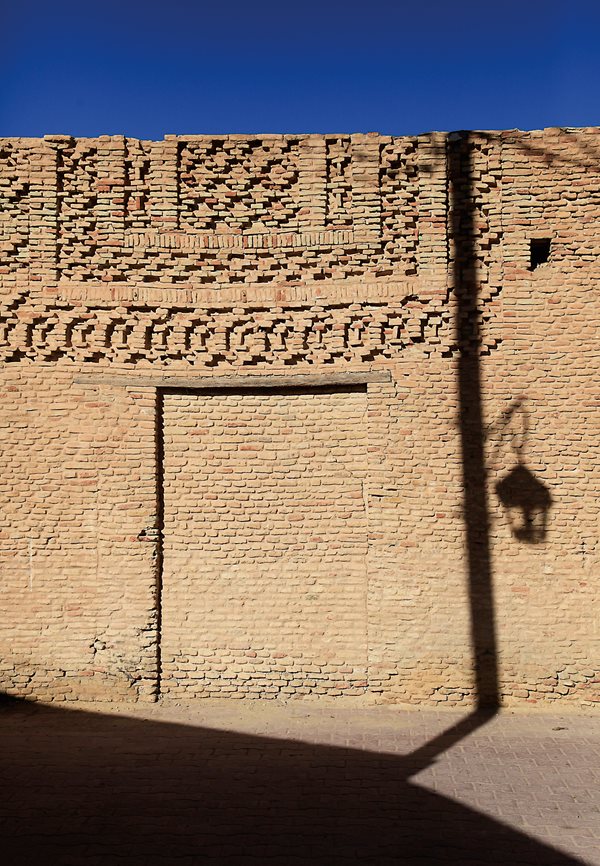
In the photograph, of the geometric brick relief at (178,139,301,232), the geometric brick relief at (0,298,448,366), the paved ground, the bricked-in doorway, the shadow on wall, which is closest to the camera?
the paved ground

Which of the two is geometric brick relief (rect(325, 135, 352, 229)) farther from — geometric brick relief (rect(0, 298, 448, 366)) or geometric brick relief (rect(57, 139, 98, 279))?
geometric brick relief (rect(57, 139, 98, 279))

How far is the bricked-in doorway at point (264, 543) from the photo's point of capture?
718 centimetres

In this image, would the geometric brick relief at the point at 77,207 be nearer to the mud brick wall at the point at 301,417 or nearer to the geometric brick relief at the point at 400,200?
the mud brick wall at the point at 301,417

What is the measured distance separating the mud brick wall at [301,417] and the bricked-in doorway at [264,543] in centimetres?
3

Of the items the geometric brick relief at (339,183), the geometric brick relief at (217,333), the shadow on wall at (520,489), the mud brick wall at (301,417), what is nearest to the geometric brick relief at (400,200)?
the mud brick wall at (301,417)

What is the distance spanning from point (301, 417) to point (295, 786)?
3.67 meters

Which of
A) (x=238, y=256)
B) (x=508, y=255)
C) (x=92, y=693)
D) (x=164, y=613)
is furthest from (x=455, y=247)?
(x=92, y=693)

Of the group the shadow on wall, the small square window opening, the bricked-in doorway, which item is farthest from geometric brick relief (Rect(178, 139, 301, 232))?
the shadow on wall

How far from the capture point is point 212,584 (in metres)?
7.29

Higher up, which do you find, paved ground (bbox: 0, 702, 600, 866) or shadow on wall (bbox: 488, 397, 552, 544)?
shadow on wall (bbox: 488, 397, 552, 544)

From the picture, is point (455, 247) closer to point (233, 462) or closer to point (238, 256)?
point (238, 256)

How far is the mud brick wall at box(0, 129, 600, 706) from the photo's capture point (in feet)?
23.2

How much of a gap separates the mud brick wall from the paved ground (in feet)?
1.59

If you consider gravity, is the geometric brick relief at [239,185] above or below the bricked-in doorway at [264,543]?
above
